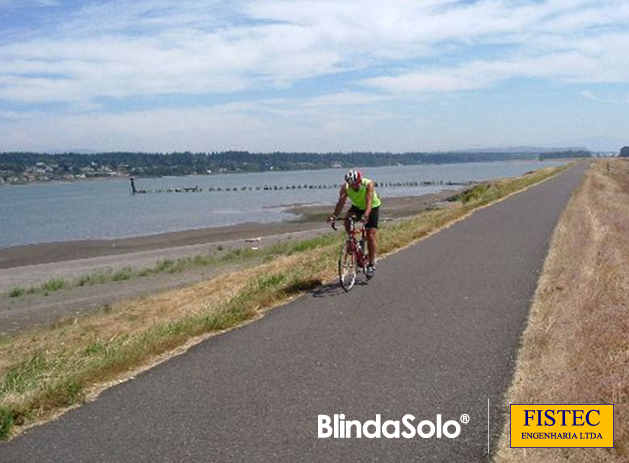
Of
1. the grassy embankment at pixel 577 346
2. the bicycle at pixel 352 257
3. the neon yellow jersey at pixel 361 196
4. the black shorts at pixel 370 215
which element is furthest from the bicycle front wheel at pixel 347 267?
the grassy embankment at pixel 577 346

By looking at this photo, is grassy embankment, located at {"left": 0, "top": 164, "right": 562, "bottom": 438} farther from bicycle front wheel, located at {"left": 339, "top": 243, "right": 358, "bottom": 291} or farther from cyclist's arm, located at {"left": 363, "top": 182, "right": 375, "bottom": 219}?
cyclist's arm, located at {"left": 363, "top": 182, "right": 375, "bottom": 219}

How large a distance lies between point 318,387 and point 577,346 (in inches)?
115

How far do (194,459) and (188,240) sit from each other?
39.0 metres

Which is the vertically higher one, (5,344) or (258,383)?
(258,383)

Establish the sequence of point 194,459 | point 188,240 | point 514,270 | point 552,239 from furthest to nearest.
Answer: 1. point 188,240
2. point 552,239
3. point 514,270
4. point 194,459

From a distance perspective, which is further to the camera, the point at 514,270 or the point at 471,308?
the point at 514,270

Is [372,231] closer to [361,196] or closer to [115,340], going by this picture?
[361,196]

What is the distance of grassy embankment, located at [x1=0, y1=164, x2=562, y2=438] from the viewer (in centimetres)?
655

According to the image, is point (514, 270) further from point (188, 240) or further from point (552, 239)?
point (188, 240)

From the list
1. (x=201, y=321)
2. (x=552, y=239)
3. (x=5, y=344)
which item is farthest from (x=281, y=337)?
(x=552, y=239)

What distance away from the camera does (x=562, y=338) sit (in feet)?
26.2

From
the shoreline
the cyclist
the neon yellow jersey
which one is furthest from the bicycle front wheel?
the shoreline

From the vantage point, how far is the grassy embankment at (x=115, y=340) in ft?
21.5

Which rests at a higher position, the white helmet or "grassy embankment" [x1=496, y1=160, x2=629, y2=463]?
the white helmet
